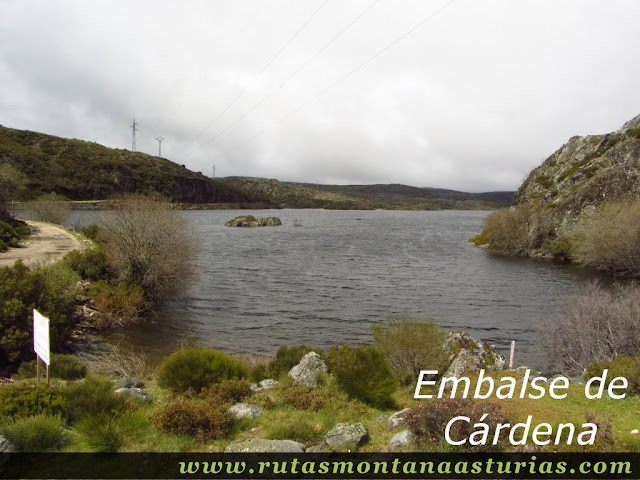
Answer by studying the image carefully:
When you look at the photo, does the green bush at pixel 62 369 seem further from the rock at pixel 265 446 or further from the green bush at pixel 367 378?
the rock at pixel 265 446

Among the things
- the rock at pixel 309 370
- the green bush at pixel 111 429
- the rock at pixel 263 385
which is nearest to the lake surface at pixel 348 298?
the rock at pixel 309 370

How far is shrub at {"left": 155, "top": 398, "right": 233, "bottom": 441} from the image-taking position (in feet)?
25.4

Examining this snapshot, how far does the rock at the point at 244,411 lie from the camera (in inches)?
350

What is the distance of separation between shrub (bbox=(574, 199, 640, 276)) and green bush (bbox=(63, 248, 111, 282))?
44.8 meters

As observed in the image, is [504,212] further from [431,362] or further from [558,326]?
[431,362]

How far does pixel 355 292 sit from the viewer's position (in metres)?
34.2

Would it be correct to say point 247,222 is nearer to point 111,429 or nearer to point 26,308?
point 26,308

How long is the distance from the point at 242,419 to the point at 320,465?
2636mm

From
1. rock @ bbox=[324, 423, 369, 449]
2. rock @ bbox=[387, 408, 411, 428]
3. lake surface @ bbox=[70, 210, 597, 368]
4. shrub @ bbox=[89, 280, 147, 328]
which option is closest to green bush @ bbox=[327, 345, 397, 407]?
rock @ bbox=[387, 408, 411, 428]

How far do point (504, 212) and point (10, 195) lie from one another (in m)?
65.6

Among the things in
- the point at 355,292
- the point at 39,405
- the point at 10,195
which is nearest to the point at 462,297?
the point at 355,292

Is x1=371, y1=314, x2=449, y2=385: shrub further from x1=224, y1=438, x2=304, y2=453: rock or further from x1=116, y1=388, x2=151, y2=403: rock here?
x1=224, y1=438, x2=304, y2=453: rock

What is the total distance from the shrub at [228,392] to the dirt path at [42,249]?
20780 mm

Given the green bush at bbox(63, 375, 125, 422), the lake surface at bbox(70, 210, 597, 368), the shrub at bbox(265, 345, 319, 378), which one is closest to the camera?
the green bush at bbox(63, 375, 125, 422)
